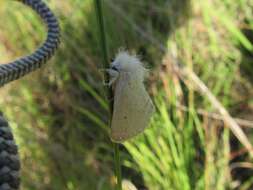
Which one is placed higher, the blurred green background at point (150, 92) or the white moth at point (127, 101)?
the white moth at point (127, 101)

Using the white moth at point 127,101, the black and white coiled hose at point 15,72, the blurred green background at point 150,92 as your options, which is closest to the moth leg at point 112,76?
the white moth at point 127,101

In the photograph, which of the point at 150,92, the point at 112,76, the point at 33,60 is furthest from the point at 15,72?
the point at 150,92

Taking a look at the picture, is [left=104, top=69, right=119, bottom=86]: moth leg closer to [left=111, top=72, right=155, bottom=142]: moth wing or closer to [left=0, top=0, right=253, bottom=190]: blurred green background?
[left=111, top=72, right=155, bottom=142]: moth wing

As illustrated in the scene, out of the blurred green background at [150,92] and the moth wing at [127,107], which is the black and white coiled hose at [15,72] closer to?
the moth wing at [127,107]

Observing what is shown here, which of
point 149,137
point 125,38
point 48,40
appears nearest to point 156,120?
point 149,137

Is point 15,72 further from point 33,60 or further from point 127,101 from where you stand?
point 127,101

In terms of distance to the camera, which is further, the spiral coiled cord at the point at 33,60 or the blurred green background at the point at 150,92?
the blurred green background at the point at 150,92

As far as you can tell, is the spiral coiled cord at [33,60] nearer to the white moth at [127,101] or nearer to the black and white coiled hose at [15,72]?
the black and white coiled hose at [15,72]

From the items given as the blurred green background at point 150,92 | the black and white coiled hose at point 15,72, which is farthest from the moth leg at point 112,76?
the blurred green background at point 150,92

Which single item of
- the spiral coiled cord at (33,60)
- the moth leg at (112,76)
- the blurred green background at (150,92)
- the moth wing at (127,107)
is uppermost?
the spiral coiled cord at (33,60)
